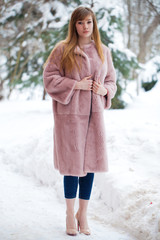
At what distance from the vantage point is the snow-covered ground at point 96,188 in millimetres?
2355

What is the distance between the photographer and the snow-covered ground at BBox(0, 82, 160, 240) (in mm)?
2355

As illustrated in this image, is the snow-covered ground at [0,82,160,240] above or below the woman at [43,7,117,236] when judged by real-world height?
below

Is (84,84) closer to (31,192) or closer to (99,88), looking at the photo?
(99,88)

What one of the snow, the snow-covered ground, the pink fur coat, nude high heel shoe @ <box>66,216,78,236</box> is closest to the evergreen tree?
the snow-covered ground

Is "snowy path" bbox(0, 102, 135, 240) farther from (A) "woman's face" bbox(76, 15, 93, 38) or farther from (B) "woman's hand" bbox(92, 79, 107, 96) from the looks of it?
(A) "woman's face" bbox(76, 15, 93, 38)

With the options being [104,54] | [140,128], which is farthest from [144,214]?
[140,128]

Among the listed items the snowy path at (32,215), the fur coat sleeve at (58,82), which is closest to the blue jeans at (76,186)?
the snowy path at (32,215)

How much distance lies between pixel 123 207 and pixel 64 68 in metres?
1.34

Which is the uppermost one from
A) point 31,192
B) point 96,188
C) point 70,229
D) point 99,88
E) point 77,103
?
point 99,88

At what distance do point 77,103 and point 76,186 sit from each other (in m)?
0.65

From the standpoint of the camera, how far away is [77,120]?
2201 millimetres

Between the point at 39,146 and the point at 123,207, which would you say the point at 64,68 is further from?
the point at 39,146

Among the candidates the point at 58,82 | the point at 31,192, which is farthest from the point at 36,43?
the point at 58,82

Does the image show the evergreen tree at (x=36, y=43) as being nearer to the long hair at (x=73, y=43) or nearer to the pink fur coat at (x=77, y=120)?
the long hair at (x=73, y=43)
